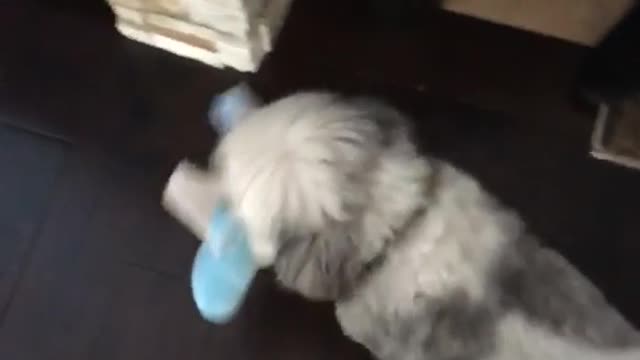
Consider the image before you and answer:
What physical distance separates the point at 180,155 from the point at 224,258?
0.42 metres

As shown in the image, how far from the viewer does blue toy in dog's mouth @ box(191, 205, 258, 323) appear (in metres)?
1.20

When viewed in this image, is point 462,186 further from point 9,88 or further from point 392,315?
point 9,88

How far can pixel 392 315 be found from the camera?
125 cm

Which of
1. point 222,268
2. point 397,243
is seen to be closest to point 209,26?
point 222,268

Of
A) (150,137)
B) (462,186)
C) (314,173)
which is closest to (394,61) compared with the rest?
(150,137)

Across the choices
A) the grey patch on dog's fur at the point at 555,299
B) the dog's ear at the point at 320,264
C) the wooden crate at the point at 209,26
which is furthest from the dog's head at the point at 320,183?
the wooden crate at the point at 209,26

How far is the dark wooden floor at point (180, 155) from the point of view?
1.58m

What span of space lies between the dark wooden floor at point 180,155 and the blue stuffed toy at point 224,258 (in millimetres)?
117

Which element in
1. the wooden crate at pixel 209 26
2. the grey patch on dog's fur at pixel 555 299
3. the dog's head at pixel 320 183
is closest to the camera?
the dog's head at pixel 320 183

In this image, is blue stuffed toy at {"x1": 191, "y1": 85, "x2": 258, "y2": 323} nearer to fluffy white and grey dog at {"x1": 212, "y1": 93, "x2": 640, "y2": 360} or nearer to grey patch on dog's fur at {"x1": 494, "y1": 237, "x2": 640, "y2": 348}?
fluffy white and grey dog at {"x1": 212, "y1": 93, "x2": 640, "y2": 360}

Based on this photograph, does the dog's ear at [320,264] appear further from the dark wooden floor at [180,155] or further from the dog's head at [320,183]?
the dark wooden floor at [180,155]

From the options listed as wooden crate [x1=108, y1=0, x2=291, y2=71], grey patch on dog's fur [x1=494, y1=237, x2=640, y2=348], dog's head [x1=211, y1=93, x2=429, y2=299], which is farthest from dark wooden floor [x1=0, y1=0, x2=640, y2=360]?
dog's head [x1=211, y1=93, x2=429, y2=299]

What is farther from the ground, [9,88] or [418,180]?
[418,180]

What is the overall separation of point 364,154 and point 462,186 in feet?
0.48
